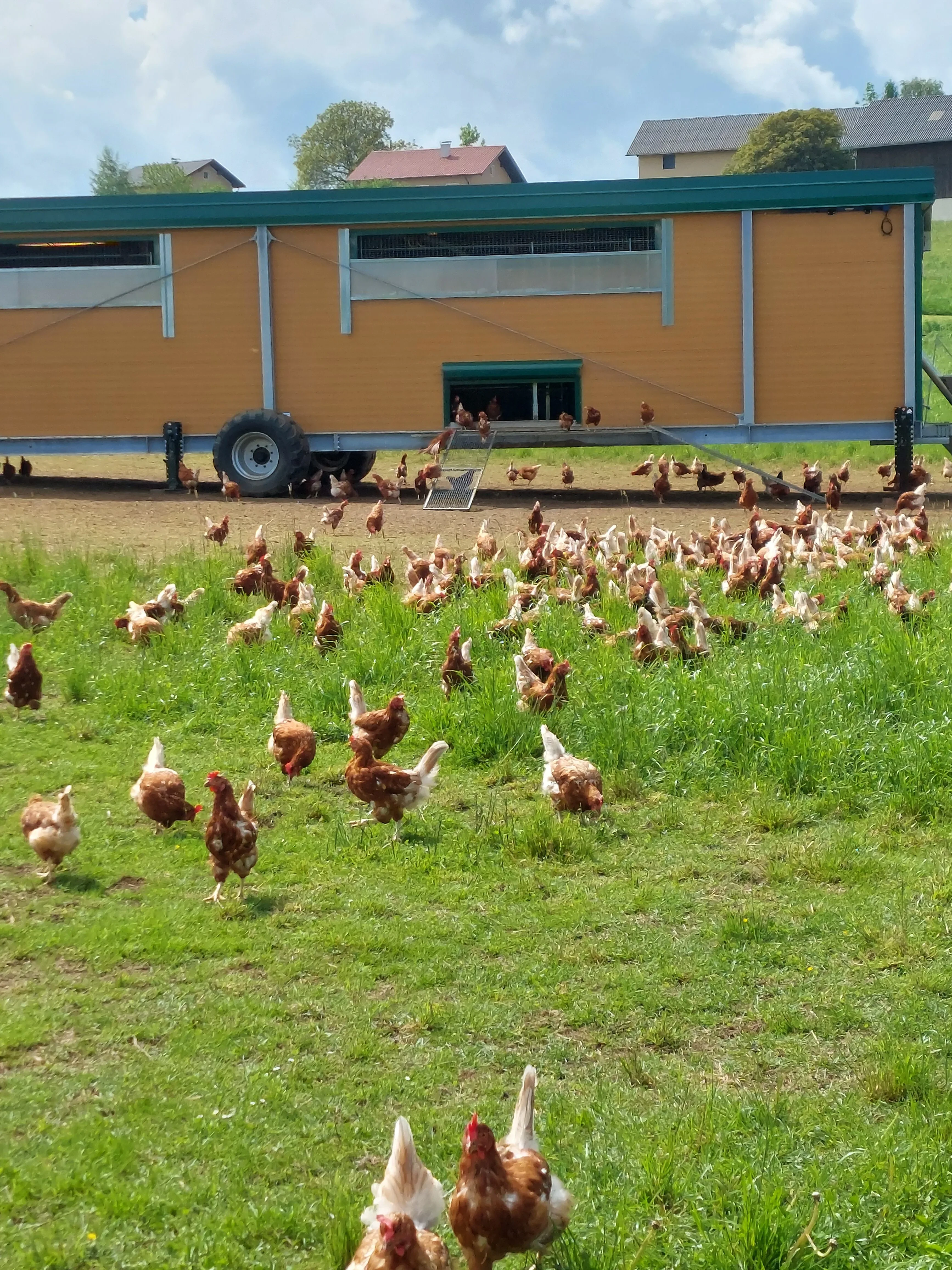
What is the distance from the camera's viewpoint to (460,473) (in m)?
18.7

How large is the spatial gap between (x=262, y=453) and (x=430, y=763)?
13816mm

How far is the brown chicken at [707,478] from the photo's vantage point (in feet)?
65.1

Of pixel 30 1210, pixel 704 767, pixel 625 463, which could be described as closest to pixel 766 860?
pixel 704 767

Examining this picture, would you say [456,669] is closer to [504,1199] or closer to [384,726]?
[384,726]

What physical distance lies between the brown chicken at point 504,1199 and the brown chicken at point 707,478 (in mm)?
16937

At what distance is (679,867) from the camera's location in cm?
637

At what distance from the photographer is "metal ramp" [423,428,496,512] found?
18.2 meters

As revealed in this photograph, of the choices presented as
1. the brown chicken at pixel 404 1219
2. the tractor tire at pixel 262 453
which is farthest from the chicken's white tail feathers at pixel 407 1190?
the tractor tire at pixel 262 453

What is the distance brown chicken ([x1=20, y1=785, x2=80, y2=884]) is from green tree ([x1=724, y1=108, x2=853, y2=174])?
2317 inches

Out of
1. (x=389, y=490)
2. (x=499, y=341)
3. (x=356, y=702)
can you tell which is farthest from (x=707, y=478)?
(x=356, y=702)

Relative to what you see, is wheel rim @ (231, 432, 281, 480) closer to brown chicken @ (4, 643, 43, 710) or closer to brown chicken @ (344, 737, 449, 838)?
brown chicken @ (4, 643, 43, 710)

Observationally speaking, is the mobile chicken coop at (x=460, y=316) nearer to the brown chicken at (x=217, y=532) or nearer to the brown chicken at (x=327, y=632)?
the brown chicken at (x=217, y=532)

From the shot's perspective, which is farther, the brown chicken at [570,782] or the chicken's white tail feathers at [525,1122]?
the brown chicken at [570,782]

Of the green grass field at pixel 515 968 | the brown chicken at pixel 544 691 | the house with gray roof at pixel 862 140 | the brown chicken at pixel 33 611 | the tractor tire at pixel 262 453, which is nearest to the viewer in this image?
the green grass field at pixel 515 968
